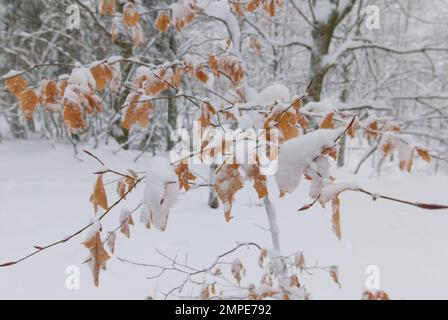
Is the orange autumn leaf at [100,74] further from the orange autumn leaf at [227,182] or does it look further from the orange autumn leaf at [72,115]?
the orange autumn leaf at [227,182]

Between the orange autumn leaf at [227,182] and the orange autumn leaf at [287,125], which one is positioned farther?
the orange autumn leaf at [287,125]

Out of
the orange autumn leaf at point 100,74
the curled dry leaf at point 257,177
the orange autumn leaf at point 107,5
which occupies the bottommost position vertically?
the curled dry leaf at point 257,177

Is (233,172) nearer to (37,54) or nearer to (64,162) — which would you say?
(64,162)

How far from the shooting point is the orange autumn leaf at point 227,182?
82cm

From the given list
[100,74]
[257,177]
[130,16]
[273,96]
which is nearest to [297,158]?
[257,177]

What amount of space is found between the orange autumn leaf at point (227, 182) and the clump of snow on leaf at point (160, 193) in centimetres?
12

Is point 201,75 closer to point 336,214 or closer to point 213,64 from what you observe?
point 213,64

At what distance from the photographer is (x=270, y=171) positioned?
855 millimetres

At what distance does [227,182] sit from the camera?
32.4 inches

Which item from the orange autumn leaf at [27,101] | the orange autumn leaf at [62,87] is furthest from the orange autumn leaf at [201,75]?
the orange autumn leaf at [27,101]

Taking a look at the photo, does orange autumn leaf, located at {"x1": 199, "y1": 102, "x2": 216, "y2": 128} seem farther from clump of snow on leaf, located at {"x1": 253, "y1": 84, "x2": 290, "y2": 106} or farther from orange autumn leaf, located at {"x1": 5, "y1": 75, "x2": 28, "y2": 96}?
orange autumn leaf, located at {"x1": 5, "y1": 75, "x2": 28, "y2": 96}

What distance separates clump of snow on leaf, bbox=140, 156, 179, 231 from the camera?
0.77m

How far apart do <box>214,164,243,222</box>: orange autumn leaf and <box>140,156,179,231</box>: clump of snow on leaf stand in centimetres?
12

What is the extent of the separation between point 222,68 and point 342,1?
3.46 metres
